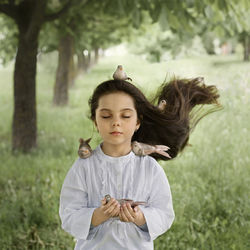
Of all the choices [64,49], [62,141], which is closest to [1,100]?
[64,49]

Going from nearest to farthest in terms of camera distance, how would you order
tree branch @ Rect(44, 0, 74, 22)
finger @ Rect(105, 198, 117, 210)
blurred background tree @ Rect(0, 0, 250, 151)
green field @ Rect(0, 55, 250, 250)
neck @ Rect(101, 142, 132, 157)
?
finger @ Rect(105, 198, 117, 210) → neck @ Rect(101, 142, 132, 157) → green field @ Rect(0, 55, 250, 250) → blurred background tree @ Rect(0, 0, 250, 151) → tree branch @ Rect(44, 0, 74, 22)

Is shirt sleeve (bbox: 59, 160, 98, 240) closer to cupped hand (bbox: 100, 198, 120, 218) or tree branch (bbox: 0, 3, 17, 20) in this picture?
cupped hand (bbox: 100, 198, 120, 218)

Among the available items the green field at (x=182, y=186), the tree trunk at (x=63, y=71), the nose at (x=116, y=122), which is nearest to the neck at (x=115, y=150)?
the nose at (x=116, y=122)

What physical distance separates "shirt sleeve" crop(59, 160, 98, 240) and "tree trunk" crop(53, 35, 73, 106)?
8.92 m

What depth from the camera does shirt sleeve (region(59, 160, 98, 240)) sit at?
2.06m

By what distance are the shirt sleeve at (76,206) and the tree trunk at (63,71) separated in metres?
8.92

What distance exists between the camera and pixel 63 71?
1076 centimetres

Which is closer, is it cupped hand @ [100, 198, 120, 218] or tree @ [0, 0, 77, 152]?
cupped hand @ [100, 198, 120, 218]

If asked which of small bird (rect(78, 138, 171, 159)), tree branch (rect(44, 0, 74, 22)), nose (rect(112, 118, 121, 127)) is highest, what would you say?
tree branch (rect(44, 0, 74, 22))

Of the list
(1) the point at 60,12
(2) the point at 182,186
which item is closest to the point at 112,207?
(2) the point at 182,186

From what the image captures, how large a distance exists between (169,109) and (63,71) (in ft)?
27.5

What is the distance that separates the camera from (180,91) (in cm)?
281

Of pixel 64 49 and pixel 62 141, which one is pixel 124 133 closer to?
pixel 62 141

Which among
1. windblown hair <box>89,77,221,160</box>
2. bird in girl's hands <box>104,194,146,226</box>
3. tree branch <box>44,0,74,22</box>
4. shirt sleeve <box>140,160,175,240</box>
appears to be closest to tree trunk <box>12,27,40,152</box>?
tree branch <box>44,0,74,22</box>
